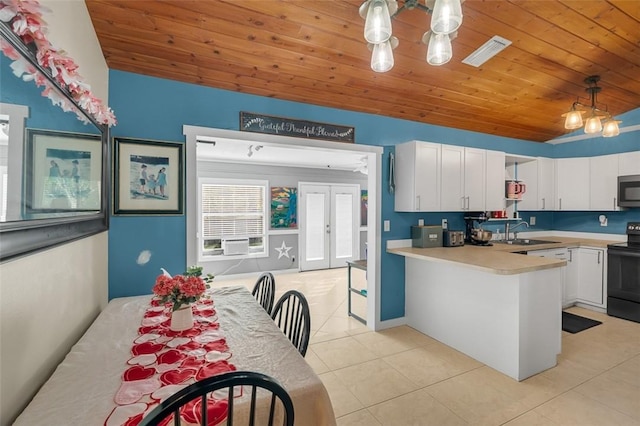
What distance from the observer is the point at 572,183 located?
434cm

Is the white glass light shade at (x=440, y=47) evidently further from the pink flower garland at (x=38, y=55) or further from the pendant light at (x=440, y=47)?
the pink flower garland at (x=38, y=55)

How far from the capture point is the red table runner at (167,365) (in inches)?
37.9

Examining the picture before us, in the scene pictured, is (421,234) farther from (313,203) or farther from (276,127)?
(313,203)

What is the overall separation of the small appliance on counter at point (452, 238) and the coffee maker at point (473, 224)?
0.34m

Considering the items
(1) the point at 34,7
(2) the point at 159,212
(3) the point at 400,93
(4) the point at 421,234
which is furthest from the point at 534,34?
(2) the point at 159,212

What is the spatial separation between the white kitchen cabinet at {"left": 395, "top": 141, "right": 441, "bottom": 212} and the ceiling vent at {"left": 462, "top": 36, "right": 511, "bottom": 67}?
90 cm

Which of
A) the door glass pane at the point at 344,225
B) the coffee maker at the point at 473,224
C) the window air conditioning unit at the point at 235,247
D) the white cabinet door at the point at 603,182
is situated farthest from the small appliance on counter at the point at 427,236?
the window air conditioning unit at the point at 235,247

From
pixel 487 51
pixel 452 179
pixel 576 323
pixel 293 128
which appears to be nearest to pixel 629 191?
pixel 576 323

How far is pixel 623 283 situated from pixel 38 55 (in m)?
5.62

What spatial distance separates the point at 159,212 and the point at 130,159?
477mm

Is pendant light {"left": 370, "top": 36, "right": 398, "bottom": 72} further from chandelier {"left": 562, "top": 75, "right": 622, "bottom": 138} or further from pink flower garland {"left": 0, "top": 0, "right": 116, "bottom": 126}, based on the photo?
chandelier {"left": 562, "top": 75, "right": 622, "bottom": 138}

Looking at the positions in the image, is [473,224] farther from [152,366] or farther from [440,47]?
[152,366]

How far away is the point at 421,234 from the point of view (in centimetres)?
345

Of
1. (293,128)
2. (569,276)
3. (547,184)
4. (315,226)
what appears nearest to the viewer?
(293,128)
